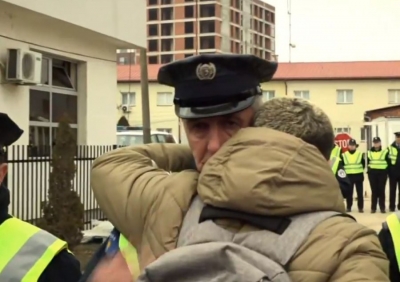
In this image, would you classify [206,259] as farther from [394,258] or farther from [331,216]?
[394,258]

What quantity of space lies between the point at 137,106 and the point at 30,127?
51.9 meters

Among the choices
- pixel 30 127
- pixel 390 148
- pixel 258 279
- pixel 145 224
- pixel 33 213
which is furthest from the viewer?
pixel 390 148

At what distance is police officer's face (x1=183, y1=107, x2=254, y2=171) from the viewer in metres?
1.95

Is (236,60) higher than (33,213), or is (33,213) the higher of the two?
(236,60)

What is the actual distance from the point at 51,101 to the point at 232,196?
38.4 feet

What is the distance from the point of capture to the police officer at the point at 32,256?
2.37m

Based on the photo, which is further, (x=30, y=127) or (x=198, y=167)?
(x=30, y=127)

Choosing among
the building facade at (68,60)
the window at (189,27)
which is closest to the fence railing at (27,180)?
the building facade at (68,60)

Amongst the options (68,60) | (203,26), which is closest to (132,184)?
(68,60)

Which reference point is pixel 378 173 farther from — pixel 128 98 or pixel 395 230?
pixel 128 98

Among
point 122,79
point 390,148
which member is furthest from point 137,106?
point 390,148

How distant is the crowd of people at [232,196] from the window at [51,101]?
998 cm

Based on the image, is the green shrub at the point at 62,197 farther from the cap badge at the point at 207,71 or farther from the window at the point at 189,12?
the window at the point at 189,12

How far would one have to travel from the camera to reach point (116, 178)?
194 cm
